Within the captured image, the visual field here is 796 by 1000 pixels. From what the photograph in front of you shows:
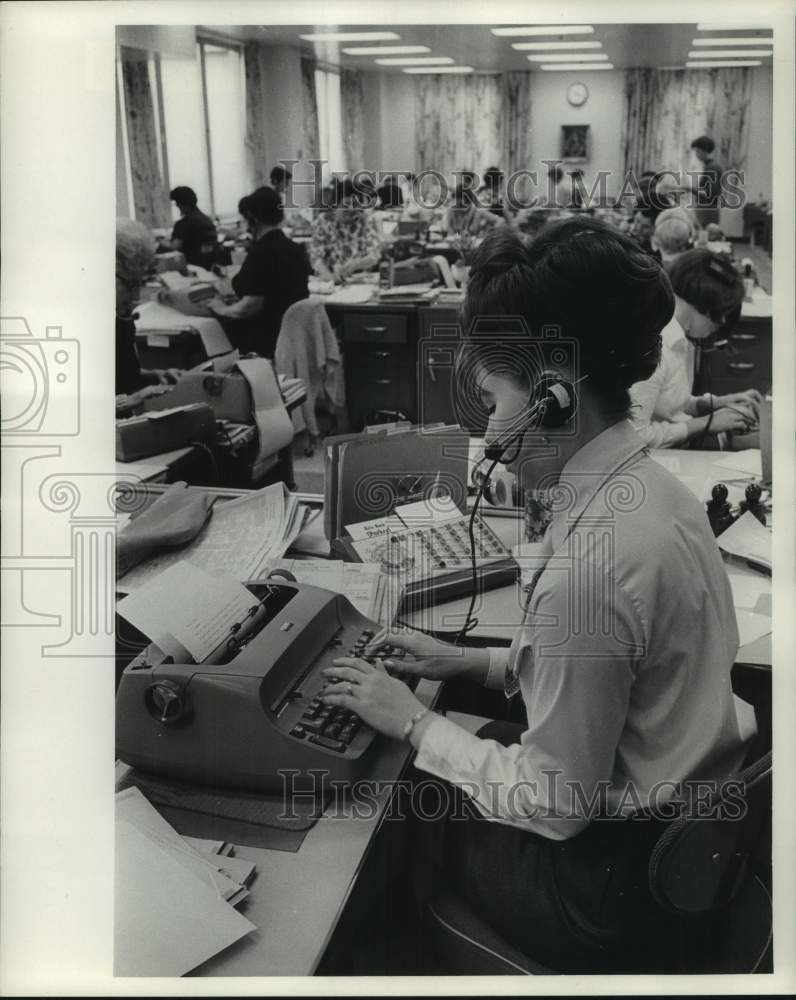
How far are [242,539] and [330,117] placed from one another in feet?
18.4

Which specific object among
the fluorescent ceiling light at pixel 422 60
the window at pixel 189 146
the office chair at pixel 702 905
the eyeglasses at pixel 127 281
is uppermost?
the window at pixel 189 146

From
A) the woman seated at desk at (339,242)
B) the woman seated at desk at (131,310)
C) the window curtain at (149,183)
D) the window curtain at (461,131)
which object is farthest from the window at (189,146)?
the woman seated at desk at (131,310)

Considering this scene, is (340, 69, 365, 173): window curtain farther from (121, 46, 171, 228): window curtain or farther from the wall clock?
the wall clock

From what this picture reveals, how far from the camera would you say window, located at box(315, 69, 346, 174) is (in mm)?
4958

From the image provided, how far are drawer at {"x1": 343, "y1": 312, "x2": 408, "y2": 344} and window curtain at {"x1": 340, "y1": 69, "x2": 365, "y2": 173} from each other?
93 centimetres

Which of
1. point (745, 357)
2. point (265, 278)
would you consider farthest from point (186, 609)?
point (745, 357)

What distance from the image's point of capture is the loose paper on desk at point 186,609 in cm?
113

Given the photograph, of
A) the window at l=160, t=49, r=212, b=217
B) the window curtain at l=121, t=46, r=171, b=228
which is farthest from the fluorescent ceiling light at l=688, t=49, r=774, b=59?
the window at l=160, t=49, r=212, b=217

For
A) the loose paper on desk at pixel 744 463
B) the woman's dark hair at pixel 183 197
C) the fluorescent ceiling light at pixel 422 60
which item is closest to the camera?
the loose paper on desk at pixel 744 463

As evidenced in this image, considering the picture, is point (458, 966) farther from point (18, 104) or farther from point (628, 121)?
point (628, 121)

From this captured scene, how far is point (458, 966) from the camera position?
1.17 m

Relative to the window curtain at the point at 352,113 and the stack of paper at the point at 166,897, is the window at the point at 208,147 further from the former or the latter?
the stack of paper at the point at 166,897

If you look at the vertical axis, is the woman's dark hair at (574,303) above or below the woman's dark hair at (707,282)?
below

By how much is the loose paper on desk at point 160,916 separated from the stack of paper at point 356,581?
0.57 meters
